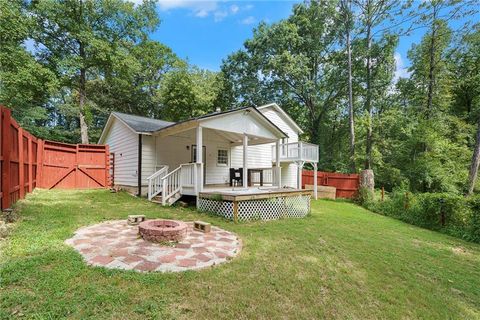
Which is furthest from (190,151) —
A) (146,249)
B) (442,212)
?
(442,212)

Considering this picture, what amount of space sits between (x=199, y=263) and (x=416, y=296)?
10.7 ft

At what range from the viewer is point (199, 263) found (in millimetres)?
3812

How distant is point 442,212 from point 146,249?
34.6 ft

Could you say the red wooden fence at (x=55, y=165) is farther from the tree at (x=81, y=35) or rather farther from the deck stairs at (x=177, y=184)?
the tree at (x=81, y=35)

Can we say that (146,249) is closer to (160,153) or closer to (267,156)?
(160,153)

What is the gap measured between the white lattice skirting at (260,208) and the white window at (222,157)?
193 inches

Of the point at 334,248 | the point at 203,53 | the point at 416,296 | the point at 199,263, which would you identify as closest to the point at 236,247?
the point at 199,263

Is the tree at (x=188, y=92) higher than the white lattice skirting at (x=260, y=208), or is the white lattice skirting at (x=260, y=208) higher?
the tree at (x=188, y=92)

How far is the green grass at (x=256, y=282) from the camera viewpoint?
8.76 feet

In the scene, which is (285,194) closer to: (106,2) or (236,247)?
(236,247)

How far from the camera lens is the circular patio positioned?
11.9 feet

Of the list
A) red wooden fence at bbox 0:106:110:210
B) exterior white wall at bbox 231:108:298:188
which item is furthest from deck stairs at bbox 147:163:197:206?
exterior white wall at bbox 231:108:298:188

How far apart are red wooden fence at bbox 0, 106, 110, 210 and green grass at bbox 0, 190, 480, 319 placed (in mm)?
1512

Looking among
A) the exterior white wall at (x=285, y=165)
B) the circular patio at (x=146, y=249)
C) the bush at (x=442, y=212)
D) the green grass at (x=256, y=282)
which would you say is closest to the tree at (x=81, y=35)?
the exterior white wall at (x=285, y=165)
